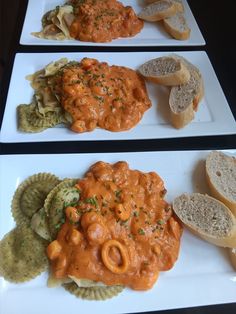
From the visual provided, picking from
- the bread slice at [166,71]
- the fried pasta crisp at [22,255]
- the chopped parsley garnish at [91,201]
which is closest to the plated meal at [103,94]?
the bread slice at [166,71]

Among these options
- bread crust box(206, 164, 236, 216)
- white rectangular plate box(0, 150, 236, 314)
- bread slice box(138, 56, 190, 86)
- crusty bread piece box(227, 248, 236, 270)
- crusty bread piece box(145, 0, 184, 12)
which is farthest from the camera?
crusty bread piece box(145, 0, 184, 12)

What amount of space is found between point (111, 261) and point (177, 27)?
1836 mm

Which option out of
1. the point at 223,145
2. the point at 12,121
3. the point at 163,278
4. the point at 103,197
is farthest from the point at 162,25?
the point at 163,278

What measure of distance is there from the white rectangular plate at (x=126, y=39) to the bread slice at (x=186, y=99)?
338mm

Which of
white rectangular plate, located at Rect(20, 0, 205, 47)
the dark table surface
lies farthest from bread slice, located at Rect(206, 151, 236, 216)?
white rectangular plate, located at Rect(20, 0, 205, 47)

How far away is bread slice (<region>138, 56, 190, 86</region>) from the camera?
2.56 meters

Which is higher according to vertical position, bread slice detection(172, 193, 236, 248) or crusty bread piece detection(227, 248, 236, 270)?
bread slice detection(172, 193, 236, 248)

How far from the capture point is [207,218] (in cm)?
202

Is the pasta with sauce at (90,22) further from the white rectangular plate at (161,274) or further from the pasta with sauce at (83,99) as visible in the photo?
the white rectangular plate at (161,274)

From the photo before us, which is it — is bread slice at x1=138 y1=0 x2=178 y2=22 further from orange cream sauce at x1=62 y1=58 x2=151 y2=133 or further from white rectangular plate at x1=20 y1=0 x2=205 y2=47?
orange cream sauce at x1=62 y1=58 x2=151 y2=133

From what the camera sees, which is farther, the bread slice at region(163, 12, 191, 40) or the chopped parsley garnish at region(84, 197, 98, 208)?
the bread slice at region(163, 12, 191, 40)

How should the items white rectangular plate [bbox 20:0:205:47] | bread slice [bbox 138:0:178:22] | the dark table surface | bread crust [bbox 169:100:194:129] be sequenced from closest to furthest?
the dark table surface, bread crust [bbox 169:100:194:129], white rectangular plate [bbox 20:0:205:47], bread slice [bbox 138:0:178:22]

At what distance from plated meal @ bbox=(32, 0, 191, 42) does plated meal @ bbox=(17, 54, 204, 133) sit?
330 mm

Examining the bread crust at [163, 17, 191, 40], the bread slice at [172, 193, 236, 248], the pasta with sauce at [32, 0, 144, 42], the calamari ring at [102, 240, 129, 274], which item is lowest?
the bread slice at [172, 193, 236, 248]
